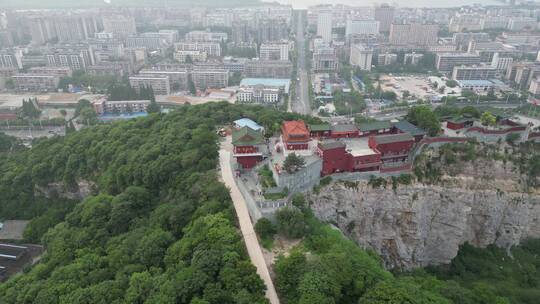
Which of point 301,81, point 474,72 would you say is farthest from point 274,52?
point 474,72

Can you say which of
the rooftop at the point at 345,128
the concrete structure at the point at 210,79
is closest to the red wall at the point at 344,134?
the rooftop at the point at 345,128

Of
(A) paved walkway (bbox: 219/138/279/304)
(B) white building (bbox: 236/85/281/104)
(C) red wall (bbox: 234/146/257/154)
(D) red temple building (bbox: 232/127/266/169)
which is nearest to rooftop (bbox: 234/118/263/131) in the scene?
(A) paved walkway (bbox: 219/138/279/304)

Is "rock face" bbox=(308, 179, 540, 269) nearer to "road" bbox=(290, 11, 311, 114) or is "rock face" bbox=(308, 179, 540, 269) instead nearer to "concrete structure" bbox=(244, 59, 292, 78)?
"road" bbox=(290, 11, 311, 114)

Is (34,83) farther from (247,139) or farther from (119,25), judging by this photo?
(247,139)

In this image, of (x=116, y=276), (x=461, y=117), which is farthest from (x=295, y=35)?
(x=116, y=276)

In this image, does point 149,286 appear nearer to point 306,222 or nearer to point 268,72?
point 306,222
